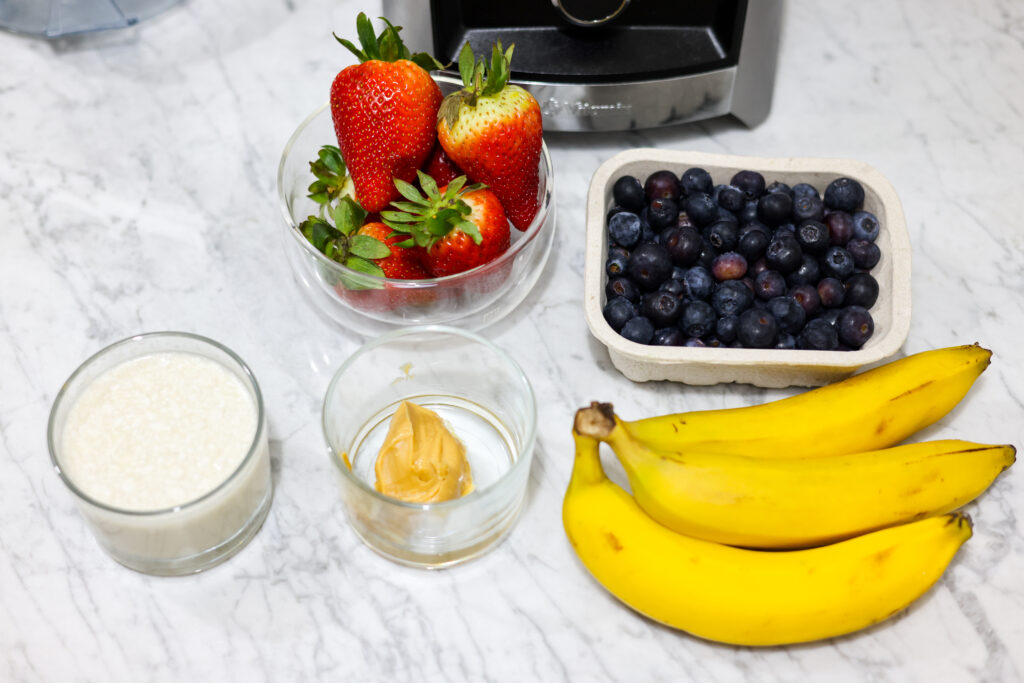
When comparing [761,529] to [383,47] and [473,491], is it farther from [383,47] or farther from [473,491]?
[383,47]

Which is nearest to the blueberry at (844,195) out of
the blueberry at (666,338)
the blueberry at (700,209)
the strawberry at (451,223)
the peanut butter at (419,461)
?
the blueberry at (700,209)

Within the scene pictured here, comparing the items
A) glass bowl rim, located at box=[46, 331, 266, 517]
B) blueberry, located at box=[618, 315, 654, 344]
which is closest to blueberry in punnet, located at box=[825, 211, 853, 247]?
blueberry, located at box=[618, 315, 654, 344]

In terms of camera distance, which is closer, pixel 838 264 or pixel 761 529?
pixel 761 529

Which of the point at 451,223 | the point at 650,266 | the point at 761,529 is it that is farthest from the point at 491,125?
the point at 761,529

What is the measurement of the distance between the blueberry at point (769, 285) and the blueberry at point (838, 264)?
46 millimetres

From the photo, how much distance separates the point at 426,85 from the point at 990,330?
2.05 feet

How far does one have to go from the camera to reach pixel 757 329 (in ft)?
2.87

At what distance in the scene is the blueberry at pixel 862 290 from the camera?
91 cm

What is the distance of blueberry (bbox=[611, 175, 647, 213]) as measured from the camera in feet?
3.16

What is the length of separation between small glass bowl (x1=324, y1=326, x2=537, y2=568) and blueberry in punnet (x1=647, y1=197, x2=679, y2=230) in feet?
0.73

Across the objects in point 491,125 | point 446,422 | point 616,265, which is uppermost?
point 491,125

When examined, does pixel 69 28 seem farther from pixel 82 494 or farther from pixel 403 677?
pixel 403 677

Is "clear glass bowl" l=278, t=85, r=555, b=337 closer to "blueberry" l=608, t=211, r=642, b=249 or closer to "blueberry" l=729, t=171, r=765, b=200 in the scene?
"blueberry" l=608, t=211, r=642, b=249

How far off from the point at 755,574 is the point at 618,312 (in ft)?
0.89
